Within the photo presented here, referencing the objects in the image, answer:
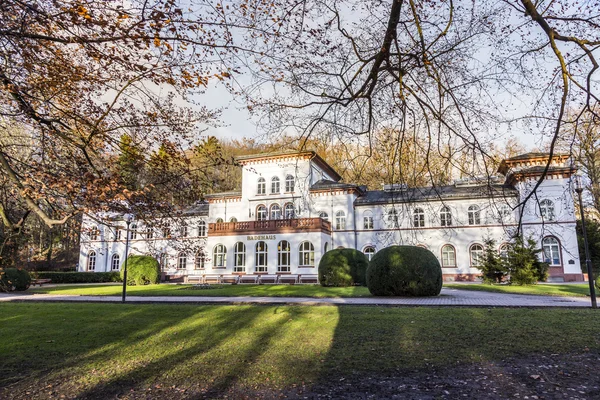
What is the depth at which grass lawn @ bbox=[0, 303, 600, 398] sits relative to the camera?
5.69 metres

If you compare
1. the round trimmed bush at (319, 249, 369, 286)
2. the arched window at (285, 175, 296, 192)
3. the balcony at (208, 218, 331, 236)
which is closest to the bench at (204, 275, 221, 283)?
the balcony at (208, 218, 331, 236)

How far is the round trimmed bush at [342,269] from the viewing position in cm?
2106

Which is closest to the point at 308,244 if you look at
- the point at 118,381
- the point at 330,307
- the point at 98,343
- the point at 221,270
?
the point at 221,270

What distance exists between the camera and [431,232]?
31188 millimetres

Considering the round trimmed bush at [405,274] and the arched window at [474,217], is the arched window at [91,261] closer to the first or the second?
the round trimmed bush at [405,274]

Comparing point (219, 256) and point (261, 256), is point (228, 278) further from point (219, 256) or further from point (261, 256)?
point (261, 256)

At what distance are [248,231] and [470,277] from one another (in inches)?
683

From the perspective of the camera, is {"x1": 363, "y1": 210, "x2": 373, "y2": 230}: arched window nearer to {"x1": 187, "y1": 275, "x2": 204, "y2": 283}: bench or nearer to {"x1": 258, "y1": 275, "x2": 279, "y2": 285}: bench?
{"x1": 258, "y1": 275, "x2": 279, "y2": 285}: bench

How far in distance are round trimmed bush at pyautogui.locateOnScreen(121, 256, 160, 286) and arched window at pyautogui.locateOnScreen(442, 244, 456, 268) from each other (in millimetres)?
21851

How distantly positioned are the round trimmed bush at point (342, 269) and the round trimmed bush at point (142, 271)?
13660 millimetres

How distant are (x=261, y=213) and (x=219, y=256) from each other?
16.9 ft

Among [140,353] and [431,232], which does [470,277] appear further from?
[140,353]

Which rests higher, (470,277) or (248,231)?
(248,231)

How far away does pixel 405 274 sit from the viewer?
14.6m
